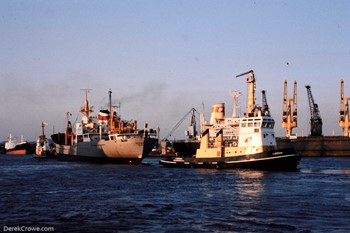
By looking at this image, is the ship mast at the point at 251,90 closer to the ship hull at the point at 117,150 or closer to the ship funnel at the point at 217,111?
the ship funnel at the point at 217,111

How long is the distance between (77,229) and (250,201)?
1547 cm

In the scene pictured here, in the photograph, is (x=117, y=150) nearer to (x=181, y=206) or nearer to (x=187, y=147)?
(x=187, y=147)

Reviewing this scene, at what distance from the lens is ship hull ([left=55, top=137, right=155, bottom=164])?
305ft

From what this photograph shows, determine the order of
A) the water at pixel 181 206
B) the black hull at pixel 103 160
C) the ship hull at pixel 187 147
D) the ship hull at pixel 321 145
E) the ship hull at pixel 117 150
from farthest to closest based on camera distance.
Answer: the ship hull at pixel 321 145 → the ship hull at pixel 187 147 → the black hull at pixel 103 160 → the ship hull at pixel 117 150 → the water at pixel 181 206

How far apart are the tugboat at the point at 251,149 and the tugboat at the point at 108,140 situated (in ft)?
69.9

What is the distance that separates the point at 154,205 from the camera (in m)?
34.5

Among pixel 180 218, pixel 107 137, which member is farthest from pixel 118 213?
pixel 107 137

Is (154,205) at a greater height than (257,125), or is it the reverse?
(257,125)

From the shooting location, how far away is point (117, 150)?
94.6 m

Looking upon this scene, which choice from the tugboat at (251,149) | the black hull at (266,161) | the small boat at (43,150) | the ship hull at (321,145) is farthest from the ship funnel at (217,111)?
the small boat at (43,150)

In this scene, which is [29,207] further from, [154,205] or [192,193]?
[192,193]

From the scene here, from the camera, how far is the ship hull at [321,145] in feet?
472

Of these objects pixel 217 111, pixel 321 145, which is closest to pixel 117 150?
pixel 217 111

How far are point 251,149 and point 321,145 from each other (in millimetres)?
85735
